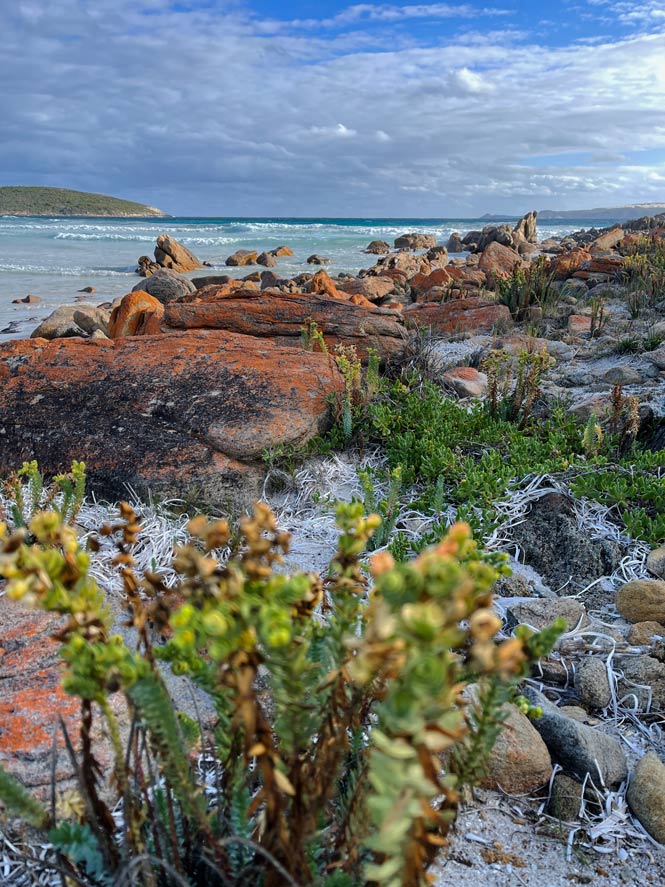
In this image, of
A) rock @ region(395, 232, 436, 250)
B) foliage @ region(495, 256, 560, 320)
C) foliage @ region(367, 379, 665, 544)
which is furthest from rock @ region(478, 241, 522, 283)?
rock @ region(395, 232, 436, 250)

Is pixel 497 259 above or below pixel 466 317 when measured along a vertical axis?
above

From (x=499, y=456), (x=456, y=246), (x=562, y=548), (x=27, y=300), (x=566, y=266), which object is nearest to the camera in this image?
(x=562, y=548)

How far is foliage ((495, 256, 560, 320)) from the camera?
363 inches

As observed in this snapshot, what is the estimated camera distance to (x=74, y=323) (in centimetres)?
1091

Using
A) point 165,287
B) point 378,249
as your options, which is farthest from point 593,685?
point 378,249

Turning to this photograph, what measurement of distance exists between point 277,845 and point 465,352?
6.53m

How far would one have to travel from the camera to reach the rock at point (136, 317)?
688cm

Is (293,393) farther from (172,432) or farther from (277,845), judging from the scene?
(277,845)

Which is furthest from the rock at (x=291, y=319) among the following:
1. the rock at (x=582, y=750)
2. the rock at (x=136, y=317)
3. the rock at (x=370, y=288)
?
the rock at (x=370, y=288)

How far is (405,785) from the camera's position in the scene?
2.23 feet

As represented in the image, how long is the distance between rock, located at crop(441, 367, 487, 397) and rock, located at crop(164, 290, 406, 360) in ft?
2.46

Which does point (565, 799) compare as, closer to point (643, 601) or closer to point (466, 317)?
point (643, 601)

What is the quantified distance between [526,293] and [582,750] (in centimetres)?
801

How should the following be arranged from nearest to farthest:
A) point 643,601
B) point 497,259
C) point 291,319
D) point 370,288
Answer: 1. point 643,601
2. point 291,319
3. point 370,288
4. point 497,259
